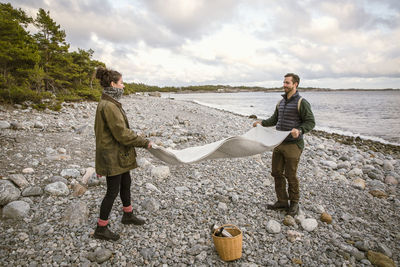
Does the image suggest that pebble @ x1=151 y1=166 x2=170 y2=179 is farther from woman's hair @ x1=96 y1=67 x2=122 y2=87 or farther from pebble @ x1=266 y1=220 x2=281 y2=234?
woman's hair @ x1=96 y1=67 x2=122 y2=87

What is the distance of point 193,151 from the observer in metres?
4.61

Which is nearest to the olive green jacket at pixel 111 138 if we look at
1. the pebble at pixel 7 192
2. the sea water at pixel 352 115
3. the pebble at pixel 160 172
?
the pebble at pixel 7 192

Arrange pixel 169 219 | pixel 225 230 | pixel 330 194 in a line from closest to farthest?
pixel 225 230
pixel 169 219
pixel 330 194

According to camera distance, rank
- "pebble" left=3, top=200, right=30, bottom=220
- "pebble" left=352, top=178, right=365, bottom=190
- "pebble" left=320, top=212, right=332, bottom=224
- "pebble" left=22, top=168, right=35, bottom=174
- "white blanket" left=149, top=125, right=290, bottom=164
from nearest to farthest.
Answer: "pebble" left=3, top=200, right=30, bottom=220 < "white blanket" left=149, top=125, right=290, bottom=164 < "pebble" left=320, top=212, right=332, bottom=224 < "pebble" left=22, top=168, right=35, bottom=174 < "pebble" left=352, top=178, right=365, bottom=190

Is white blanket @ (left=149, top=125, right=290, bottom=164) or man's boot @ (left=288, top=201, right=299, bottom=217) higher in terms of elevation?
white blanket @ (left=149, top=125, right=290, bottom=164)

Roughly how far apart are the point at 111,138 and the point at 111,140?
3 cm

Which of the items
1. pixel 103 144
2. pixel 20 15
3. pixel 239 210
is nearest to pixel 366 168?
pixel 239 210

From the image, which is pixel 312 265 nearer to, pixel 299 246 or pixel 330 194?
pixel 299 246

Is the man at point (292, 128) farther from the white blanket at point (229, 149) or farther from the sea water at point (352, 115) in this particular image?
the sea water at point (352, 115)

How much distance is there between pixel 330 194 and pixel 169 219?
179 inches

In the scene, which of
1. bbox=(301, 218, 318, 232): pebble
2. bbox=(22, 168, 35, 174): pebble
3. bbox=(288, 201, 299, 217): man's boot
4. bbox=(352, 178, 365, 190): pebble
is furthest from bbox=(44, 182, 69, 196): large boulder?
bbox=(352, 178, 365, 190): pebble

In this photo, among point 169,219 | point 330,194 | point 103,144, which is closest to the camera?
point 103,144

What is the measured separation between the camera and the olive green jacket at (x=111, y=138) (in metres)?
3.30

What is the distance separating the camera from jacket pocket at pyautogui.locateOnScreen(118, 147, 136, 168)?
3.48 m
